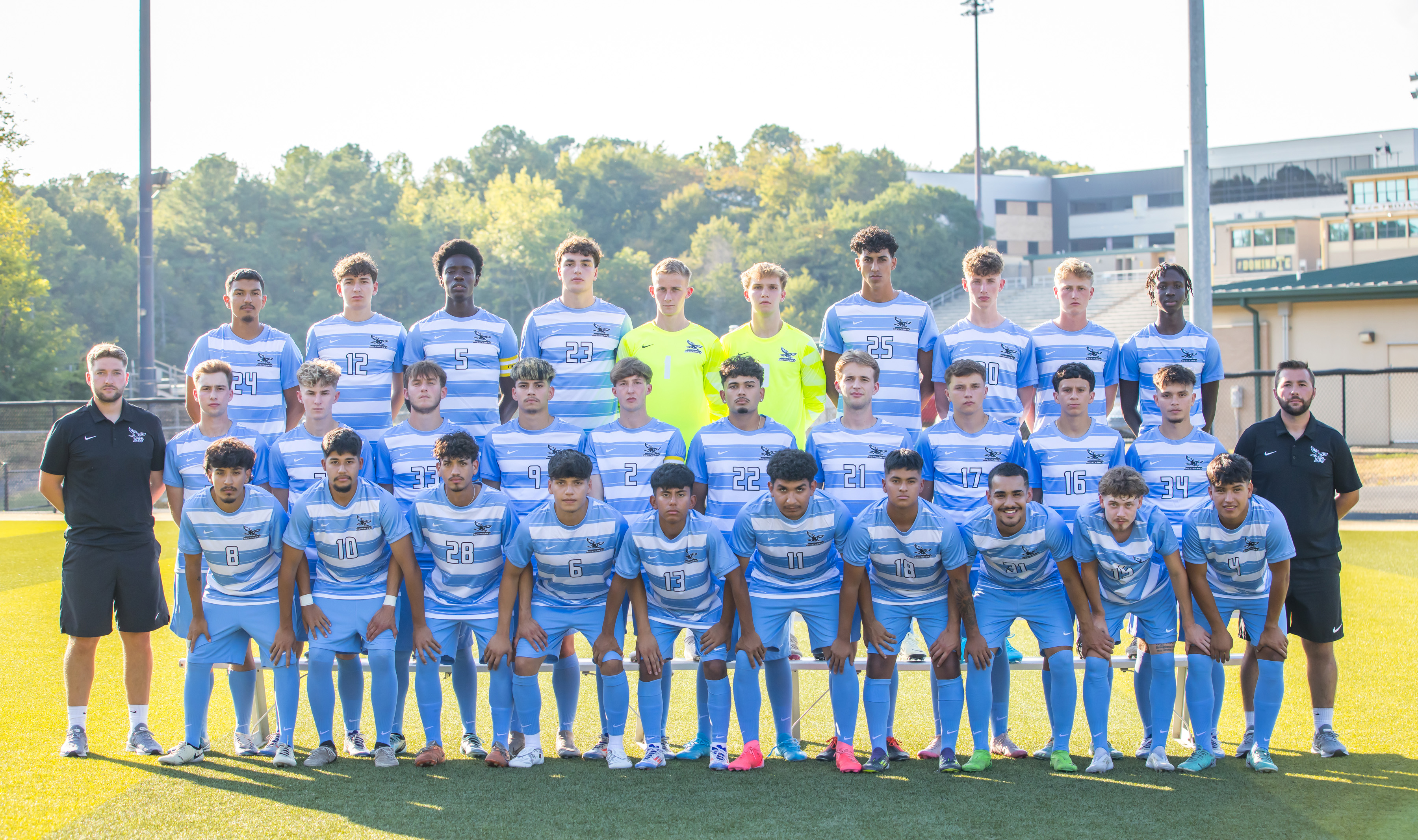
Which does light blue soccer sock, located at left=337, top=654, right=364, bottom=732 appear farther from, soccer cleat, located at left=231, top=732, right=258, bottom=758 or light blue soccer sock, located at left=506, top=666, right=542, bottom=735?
light blue soccer sock, located at left=506, top=666, right=542, bottom=735

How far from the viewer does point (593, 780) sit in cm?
509

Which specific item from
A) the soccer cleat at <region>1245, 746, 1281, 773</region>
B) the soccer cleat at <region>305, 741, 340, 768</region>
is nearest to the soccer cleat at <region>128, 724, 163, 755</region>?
the soccer cleat at <region>305, 741, 340, 768</region>

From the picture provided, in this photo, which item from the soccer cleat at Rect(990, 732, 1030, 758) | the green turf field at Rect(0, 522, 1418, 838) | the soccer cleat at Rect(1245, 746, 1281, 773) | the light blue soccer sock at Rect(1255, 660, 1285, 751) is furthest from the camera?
the soccer cleat at Rect(990, 732, 1030, 758)

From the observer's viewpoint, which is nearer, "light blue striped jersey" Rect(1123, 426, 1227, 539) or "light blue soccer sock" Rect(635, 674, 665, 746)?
"light blue soccer sock" Rect(635, 674, 665, 746)

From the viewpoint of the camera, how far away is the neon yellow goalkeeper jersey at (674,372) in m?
6.43

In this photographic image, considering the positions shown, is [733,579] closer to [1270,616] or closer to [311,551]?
[311,551]

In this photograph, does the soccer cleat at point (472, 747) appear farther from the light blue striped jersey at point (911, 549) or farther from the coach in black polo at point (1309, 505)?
the coach in black polo at point (1309, 505)

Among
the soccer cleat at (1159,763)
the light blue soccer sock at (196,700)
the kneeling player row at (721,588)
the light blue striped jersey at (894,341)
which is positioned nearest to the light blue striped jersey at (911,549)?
the kneeling player row at (721,588)

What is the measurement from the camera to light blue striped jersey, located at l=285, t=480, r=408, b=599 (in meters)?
5.33

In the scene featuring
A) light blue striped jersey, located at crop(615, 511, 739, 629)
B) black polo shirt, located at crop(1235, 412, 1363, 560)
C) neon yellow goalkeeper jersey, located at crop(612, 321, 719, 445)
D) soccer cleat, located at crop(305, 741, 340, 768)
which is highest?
neon yellow goalkeeper jersey, located at crop(612, 321, 719, 445)

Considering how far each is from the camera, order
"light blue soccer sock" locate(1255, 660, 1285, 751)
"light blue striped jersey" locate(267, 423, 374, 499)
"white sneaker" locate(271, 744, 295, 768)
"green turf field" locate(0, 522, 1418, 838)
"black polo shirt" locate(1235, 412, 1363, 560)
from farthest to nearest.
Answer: "light blue striped jersey" locate(267, 423, 374, 499) → "black polo shirt" locate(1235, 412, 1363, 560) → "white sneaker" locate(271, 744, 295, 768) → "light blue soccer sock" locate(1255, 660, 1285, 751) → "green turf field" locate(0, 522, 1418, 838)

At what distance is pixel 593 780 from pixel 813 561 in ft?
4.67

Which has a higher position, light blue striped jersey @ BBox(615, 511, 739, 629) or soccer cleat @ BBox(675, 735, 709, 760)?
light blue striped jersey @ BBox(615, 511, 739, 629)

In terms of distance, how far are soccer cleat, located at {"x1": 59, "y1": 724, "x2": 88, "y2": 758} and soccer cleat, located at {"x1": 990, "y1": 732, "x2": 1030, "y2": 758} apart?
4.37 m
